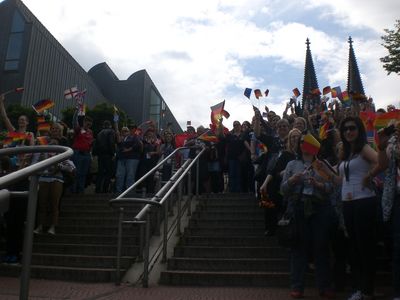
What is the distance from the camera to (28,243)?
2.63m

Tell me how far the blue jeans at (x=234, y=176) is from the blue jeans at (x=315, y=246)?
439 centimetres

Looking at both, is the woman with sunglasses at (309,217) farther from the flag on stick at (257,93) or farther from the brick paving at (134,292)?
the flag on stick at (257,93)

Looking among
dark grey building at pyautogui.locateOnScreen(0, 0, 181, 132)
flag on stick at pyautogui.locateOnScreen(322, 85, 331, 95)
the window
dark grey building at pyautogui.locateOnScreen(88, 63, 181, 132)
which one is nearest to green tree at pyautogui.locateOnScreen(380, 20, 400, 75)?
flag on stick at pyautogui.locateOnScreen(322, 85, 331, 95)

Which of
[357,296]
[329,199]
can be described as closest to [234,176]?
[329,199]

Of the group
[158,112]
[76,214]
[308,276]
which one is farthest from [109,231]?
[158,112]

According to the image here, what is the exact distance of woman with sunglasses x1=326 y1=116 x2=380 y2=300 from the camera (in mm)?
4293

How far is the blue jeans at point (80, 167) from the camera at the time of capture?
959 centimetres

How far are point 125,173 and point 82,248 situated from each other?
11.7ft

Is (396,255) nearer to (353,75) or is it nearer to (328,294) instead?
(328,294)

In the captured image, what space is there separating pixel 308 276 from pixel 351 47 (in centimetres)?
5778

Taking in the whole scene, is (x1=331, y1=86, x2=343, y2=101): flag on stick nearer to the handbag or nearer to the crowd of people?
the crowd of people

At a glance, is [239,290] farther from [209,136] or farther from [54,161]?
[209,136]

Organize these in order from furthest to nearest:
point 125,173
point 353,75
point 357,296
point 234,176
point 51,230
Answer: point 353,75
point 125,173
point 234,176
point 51,230
point 357,296

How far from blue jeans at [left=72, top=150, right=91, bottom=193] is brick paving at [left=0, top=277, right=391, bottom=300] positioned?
4.46 metres
